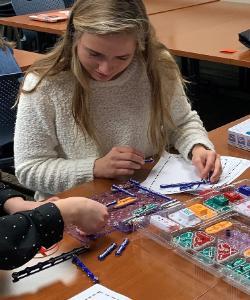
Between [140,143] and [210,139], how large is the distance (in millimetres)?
229

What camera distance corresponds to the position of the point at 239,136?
4.83ft

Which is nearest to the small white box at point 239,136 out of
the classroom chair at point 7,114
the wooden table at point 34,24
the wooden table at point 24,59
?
the classroom chair at point 7,114

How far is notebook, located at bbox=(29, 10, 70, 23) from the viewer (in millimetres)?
3441

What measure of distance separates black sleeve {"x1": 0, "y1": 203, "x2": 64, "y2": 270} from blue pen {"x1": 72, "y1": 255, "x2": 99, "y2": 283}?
53mm

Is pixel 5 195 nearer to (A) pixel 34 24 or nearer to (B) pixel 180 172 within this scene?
(B) pixel 180 172

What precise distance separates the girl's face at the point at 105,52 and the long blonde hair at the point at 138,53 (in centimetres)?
2

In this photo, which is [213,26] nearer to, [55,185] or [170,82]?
[170,82]

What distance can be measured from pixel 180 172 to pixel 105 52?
0.38 metres

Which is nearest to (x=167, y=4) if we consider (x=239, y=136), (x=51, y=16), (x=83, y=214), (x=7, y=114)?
(x=51, y=16)

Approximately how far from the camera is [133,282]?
35.6 inches

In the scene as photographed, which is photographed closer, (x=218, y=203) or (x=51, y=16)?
(x=218, y=203)

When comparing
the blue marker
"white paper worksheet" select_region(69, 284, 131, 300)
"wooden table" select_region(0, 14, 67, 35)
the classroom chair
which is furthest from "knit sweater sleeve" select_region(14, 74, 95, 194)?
"wooden table" select_region(0, 14, 67, 35)

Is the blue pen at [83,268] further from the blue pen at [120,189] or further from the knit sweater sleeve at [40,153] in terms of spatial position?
the knit sweater sleeve at [40,153]

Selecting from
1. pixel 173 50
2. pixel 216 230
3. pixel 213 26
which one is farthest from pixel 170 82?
pixel 213 26
